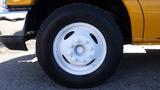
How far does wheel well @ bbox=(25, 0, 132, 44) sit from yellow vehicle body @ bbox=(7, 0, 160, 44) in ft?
0.44

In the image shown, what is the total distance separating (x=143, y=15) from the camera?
16.0ft

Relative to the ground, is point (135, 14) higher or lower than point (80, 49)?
higher

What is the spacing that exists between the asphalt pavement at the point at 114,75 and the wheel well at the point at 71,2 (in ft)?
1.62

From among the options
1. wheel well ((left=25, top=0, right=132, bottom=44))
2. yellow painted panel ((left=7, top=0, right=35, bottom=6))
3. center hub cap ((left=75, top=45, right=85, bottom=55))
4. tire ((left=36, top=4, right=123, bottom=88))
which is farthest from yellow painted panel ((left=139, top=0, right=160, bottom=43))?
yellow painted panel ((left=7, top=0, right=35, bottom=6))

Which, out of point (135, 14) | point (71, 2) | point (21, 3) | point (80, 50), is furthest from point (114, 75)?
point (21, 3)

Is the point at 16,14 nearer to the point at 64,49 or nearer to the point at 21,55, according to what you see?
the point at 64,49

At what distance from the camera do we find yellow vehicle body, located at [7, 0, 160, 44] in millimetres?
4863

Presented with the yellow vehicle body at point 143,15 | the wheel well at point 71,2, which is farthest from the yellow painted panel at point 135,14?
the wheel well at point 71,2

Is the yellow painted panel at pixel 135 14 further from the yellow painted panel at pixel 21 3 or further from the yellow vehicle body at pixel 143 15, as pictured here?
the yellow painted panel at pixel 21 3

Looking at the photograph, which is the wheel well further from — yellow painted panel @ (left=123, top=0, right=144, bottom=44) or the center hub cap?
the center hub cap

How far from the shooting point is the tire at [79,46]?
4.90 metres

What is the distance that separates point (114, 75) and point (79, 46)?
2.45 feet

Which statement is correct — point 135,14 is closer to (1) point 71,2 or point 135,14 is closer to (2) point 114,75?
(1) point 71,2

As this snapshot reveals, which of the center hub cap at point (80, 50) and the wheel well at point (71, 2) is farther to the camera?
the wheel well at point (71, 2)
